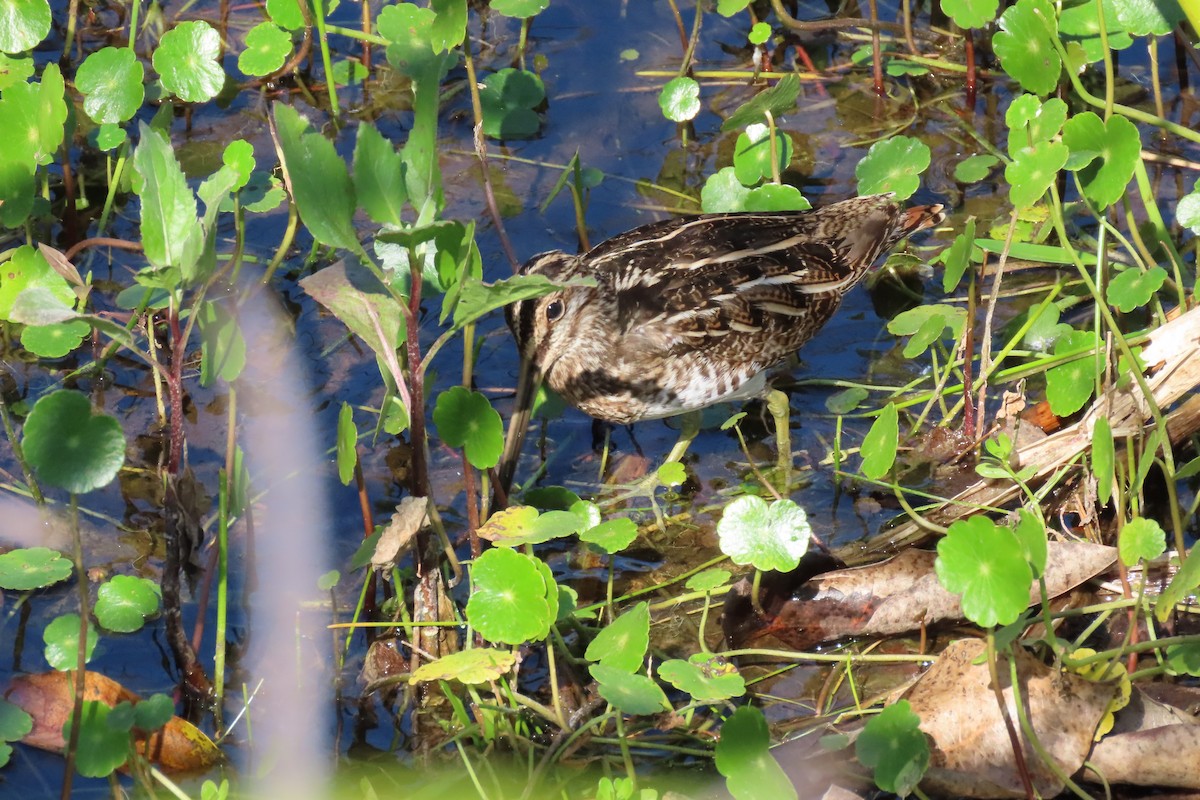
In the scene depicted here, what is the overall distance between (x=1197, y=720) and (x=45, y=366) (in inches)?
140

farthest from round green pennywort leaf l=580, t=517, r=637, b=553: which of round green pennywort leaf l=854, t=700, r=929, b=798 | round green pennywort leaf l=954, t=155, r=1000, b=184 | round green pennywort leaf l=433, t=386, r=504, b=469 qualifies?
round green pennywort leaf l=954, t=155, r=1000, b=184

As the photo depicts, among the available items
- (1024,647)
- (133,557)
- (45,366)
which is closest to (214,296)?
(45,366)

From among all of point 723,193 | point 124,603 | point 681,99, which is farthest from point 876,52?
point 124,603

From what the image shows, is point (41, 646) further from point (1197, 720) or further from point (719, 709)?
point (1197, 720)

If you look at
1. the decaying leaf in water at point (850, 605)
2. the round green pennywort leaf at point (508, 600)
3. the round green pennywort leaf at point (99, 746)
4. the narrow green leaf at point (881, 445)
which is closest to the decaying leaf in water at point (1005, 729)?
the decaying leaf in water at point (850, 605)

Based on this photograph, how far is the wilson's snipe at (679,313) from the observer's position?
4.29 metres

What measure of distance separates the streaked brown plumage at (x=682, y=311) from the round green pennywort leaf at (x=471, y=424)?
2.91 feet

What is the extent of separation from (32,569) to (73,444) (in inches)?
35.1

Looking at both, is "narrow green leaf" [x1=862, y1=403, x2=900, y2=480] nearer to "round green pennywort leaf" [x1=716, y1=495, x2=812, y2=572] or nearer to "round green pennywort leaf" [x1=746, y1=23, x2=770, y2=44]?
"round green pennywort leaf" [x1=716, y1=495, x2=812, y2=572]

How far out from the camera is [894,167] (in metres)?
4.82

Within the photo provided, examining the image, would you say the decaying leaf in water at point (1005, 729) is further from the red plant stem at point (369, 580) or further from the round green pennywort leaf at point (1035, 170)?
the red plant stem at point (369, 580)

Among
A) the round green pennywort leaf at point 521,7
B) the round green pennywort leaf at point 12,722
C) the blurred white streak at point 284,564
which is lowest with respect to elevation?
the blurred white streak at point 284,564

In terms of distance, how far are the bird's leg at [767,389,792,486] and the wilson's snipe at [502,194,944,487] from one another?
72 millimetres

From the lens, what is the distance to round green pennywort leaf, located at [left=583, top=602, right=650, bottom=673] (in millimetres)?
3121
